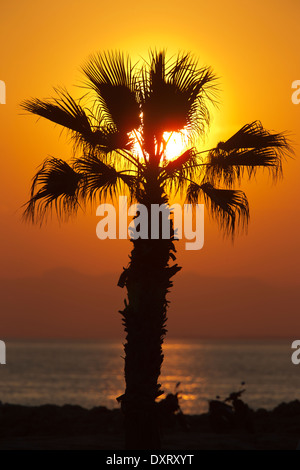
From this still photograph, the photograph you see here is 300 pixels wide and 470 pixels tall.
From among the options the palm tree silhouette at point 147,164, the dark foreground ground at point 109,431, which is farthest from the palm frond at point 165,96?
the dark foreground ground at point 109,431

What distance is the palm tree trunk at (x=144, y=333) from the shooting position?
13.9 metres

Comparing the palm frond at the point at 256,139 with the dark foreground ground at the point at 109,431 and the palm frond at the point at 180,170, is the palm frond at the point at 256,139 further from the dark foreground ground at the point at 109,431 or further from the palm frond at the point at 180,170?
the dark foreground ground at the point at 109,431

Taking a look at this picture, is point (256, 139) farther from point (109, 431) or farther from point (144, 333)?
point (109, 431)

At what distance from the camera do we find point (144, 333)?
14.1 m

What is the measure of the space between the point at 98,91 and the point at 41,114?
1233 mm

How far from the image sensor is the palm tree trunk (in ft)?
45.5

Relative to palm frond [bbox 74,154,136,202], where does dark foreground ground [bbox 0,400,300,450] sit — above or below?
below

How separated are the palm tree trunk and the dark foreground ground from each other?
4510 mm

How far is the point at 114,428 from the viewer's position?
70.0 feet

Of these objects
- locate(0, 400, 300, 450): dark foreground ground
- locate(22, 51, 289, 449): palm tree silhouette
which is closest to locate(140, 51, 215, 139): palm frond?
locate(22, 51, 289, 449): palm tree silhouette

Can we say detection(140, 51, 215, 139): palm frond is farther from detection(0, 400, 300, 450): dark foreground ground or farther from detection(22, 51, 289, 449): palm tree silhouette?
detection(0, 400, 300, 450): dark foreground ground

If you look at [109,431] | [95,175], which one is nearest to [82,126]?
[95,175]

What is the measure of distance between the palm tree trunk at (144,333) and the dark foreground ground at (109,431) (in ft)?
14.8

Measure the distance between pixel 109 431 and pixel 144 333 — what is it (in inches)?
313
